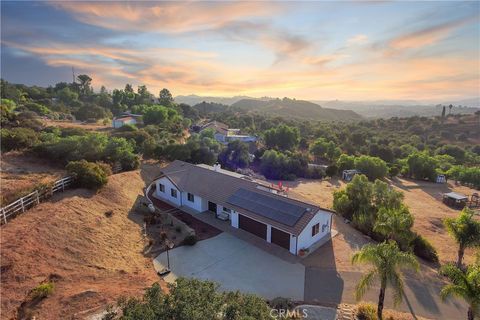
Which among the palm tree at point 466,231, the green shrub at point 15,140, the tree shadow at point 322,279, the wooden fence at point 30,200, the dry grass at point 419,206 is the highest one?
the green shrub at point 15,140

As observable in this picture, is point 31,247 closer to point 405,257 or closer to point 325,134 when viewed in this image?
point 405,257

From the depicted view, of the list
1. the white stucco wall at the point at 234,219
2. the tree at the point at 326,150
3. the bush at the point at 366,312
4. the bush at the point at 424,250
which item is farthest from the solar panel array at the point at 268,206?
the tree at the point at 326,150

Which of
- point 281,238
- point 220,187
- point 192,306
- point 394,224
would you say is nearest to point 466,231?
point 394,224

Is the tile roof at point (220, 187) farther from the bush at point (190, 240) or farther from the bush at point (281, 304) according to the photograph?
the bush at point (281, 304)
